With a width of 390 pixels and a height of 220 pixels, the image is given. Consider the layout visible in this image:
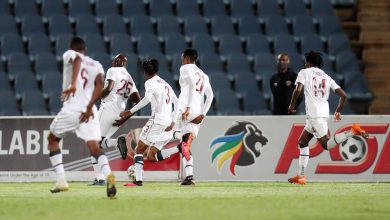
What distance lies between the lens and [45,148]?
16.1 meters

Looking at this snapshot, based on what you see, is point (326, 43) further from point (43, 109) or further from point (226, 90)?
point (43, 109)

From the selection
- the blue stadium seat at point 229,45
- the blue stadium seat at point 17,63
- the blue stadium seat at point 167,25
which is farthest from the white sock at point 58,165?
the blue stadium seat at point 167,25

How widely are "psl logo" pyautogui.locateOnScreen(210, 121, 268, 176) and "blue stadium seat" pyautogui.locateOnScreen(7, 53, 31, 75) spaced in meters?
5.11

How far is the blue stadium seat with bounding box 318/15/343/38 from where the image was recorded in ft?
70.5

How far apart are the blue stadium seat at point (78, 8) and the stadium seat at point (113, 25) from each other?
1.84 feet

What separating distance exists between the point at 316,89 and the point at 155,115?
2.55 m

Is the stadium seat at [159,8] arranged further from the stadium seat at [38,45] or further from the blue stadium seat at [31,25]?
the stadium seat at [38,45]

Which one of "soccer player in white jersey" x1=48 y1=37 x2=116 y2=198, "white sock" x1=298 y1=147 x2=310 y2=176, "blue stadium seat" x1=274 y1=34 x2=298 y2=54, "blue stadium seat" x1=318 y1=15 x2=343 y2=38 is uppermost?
"blue stadium seat" x1=318 y1=15 x2=343 y2=38

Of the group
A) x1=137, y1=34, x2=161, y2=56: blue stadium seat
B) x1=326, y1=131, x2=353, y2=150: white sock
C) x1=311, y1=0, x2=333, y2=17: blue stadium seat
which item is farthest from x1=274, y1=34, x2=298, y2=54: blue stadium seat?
x1=326, y1=131, x2=353, y2=150: white sock

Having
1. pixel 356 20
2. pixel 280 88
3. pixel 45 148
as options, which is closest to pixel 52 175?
pixel 45 148

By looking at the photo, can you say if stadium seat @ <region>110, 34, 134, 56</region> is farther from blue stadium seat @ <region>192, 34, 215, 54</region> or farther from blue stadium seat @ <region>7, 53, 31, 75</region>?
blue stadium seat @ <region>7, 53, 31, 75</region>

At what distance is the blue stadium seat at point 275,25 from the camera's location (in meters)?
21.3

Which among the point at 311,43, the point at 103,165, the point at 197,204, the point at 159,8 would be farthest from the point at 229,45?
the point at 197,204

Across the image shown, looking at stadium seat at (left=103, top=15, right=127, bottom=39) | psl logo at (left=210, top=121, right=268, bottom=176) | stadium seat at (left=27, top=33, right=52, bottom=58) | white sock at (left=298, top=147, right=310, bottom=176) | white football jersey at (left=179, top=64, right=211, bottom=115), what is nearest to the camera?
white football jersey at (left=179, top=64, right=211, bottom=115)
